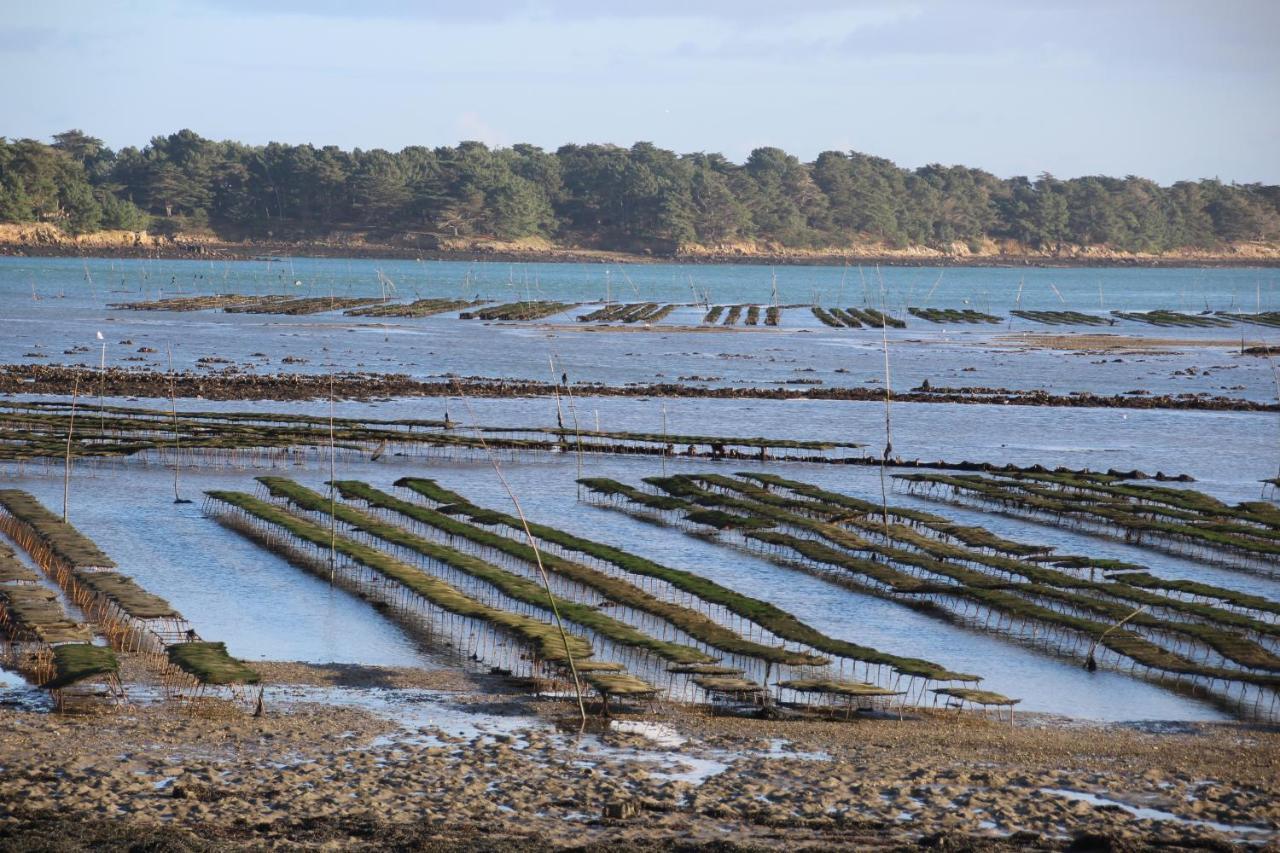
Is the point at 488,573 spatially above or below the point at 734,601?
below

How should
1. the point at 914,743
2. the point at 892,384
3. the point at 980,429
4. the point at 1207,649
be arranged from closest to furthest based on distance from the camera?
the point at 914,743, the point at 1207,649, the point at 980,429, the point at 892,384

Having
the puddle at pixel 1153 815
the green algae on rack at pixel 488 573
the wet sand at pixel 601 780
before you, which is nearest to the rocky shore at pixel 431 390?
the green algae on rack at pixel 488 573

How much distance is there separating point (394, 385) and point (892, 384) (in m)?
21.6

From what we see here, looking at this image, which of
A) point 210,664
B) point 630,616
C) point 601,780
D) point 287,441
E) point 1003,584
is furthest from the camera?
point 287,441

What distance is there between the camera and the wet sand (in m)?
14.0

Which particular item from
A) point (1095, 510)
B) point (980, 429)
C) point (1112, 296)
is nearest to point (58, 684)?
point (1095, 510)

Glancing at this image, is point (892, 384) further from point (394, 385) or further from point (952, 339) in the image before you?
point (952, 339)

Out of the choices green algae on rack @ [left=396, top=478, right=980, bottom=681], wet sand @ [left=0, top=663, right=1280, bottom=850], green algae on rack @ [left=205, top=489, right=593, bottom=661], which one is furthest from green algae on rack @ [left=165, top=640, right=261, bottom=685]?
green algae on rack @ [left=396, top=478, right=980, bottom=681]

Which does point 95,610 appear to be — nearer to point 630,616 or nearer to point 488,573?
point 488,573

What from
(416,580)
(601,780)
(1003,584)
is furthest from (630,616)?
(601,780)

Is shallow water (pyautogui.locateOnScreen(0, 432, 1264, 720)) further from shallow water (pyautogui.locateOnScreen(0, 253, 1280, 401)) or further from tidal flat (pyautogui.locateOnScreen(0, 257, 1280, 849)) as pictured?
shallow water (pyautogui.locateOnScreen(0, 253, 1280, 401))

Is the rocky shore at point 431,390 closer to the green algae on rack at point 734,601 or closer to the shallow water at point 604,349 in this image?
the shallow water at point 604,349

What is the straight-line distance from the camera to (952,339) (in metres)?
92.2

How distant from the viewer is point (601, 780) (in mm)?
15797
